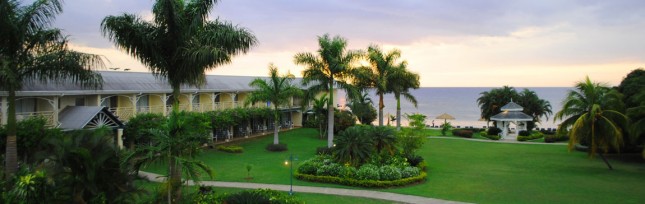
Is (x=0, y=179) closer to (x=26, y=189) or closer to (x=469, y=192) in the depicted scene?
(x=26, y=189)

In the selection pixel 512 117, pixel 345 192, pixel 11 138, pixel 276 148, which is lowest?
pixel 345 192

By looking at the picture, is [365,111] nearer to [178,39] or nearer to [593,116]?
[593,116]

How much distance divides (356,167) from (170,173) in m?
11.0

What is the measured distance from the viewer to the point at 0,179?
48.4ft

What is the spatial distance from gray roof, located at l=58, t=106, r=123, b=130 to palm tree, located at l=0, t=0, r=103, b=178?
7683mm

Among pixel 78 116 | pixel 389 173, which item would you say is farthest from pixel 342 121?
pixel 78 116

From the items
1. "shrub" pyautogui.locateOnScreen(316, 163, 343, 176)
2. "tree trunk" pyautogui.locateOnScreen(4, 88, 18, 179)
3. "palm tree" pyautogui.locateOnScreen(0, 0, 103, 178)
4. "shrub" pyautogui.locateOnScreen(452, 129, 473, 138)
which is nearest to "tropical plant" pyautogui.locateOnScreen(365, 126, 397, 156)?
"shrub" pyautogui.locateOnScreen(316, 163, 343, 176)

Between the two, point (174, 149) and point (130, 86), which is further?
point (130, 86)

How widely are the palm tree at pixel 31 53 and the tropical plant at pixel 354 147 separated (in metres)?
12.4

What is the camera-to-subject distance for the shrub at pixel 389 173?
21.7 metres

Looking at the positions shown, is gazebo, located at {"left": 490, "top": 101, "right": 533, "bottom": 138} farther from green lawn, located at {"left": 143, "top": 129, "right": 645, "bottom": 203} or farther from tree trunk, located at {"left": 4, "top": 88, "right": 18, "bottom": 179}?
tree trunk, located at {"left": 4, "top": 88, "right": 18, "bottom": 179}

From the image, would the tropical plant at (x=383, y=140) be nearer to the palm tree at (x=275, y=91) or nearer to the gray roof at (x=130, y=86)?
the gray roof at (x=130, y=86)

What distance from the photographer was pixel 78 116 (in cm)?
2511

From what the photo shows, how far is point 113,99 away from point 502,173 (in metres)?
26.1
